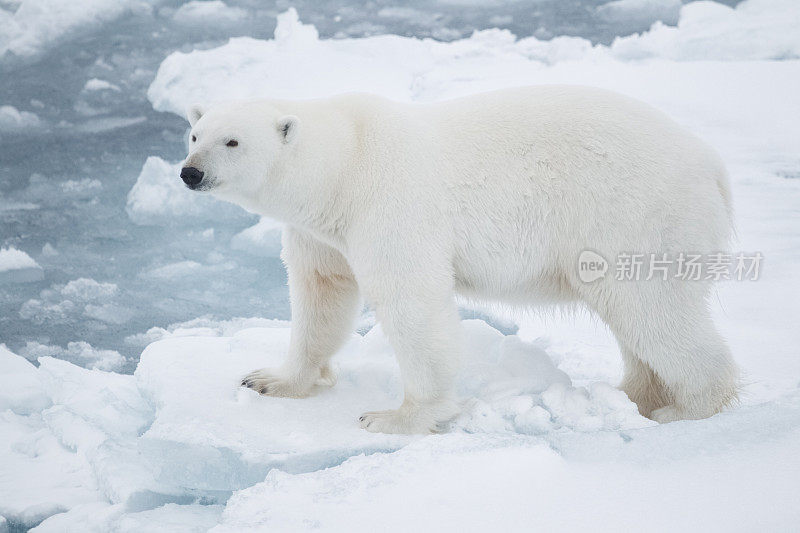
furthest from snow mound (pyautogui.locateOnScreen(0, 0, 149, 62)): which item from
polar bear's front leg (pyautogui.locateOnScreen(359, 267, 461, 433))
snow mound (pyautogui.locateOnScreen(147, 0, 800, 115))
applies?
polar bear's front leg (pyautogui.locateOnScreen(359, 267, 461, 433))

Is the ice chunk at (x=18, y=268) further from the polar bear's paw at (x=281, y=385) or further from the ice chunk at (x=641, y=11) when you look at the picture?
the ice chunk at (x=641, y=11)

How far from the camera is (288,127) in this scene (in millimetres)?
2906

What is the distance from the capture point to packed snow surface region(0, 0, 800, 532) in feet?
8.23

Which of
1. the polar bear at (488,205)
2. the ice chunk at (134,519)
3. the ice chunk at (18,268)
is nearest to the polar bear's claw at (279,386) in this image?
the polar bear at (488,205)

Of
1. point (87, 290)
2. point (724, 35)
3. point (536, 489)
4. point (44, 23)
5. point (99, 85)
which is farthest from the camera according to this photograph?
point (724, 35)

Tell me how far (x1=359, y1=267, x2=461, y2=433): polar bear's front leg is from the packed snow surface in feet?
0.36

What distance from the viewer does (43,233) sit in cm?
600

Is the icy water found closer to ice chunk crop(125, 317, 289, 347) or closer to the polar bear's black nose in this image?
ice chunk crop(125, 317, 289, 347)

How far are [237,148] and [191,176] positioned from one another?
208 mm

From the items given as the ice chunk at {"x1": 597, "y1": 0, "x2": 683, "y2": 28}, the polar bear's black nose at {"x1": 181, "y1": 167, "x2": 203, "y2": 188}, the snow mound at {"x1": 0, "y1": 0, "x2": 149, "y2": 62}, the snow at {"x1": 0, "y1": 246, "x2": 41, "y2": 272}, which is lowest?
the snow at {"x1": 0, "y1": 246, "x2": 41, "y2": 272}

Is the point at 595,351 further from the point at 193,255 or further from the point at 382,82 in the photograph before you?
the point at 382,82

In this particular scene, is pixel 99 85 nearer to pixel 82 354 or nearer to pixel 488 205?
pixel 82 354

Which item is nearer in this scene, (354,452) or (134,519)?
(134,519)

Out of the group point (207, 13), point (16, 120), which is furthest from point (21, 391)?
point (207, 13)
